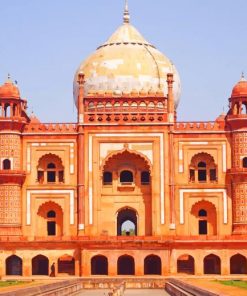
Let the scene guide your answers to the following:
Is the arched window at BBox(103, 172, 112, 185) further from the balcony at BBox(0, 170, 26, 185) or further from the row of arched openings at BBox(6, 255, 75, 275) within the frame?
the row of arched openings at BBox(6, 255, 75, 275)

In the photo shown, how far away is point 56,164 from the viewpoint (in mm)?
36781

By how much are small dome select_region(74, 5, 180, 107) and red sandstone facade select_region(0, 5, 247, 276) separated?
2.91m

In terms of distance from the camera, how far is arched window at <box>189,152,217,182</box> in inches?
1438

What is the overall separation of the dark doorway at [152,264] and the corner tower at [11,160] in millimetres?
5569

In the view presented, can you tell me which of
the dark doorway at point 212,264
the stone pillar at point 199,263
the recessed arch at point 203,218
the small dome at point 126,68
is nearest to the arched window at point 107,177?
the recessed arch at point 203,218

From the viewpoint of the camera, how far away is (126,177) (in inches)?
1470

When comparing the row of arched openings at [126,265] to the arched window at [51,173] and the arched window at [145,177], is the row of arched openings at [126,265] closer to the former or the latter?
the arched window at [145,177]

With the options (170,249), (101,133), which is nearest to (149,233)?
(170,249)

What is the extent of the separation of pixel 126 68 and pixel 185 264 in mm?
10458

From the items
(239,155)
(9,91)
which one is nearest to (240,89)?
(239,155)

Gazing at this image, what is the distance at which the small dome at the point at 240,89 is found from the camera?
35938 millimetres

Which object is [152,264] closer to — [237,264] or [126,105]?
[237,264]

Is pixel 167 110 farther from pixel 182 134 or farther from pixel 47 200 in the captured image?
pixel 47 200

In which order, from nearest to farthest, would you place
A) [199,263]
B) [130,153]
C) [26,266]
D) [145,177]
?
[199,263] → [26,266] → [130,153] → [145,177]
